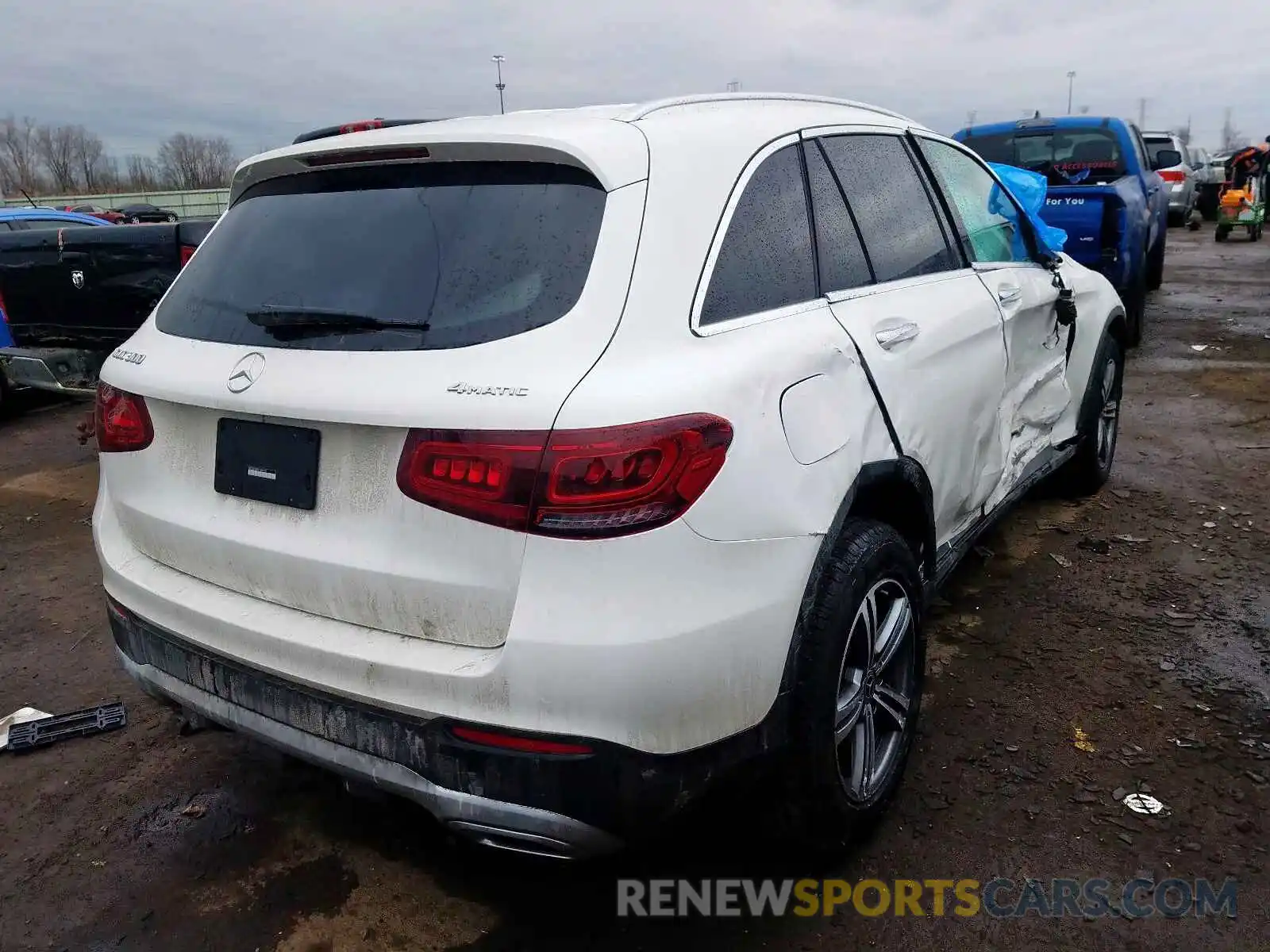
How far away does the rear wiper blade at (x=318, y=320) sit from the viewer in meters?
2.04

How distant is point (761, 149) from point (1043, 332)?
1976 mm

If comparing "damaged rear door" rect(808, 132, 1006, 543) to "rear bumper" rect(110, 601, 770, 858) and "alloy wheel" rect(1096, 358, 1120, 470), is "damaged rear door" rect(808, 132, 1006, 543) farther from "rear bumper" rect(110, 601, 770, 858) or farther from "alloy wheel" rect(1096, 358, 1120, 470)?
"alloy wheel" rect(1096, 358, 1120, 470)

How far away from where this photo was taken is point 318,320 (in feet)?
7.04

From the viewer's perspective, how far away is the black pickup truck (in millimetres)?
5836

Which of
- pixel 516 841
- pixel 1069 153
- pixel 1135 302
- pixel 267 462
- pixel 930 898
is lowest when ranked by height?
pixel 930 898

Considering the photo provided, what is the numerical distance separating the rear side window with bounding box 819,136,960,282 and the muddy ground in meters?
1.42

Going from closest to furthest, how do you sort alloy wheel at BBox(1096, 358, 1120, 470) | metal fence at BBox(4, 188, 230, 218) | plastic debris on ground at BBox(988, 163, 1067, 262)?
plastic debris on ground at BBox(988, 163, 1067, 262) → alloy wheel at BBox(1096, 358, 1120, 470) → metal fence at BBox(4, 188, 230, 218)

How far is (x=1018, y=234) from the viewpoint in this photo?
13.1ft

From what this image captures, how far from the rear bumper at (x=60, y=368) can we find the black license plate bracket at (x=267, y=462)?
4.66m

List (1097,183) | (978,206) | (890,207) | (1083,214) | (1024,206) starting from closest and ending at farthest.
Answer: (890,207), (978,206), (1024,206), (1083,214), (1097,183)

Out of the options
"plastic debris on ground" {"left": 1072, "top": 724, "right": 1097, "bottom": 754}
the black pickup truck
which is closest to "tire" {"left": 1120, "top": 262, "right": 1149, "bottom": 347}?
"plastic debris on ground" {"left": 1072, "top": 724, "right": 1097, "bottom": 754}

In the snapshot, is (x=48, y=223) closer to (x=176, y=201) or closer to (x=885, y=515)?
(x=885, y=515)

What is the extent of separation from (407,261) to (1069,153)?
8.43 m

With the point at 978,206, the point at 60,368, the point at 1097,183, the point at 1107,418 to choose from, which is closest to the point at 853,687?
the point at 978,206
